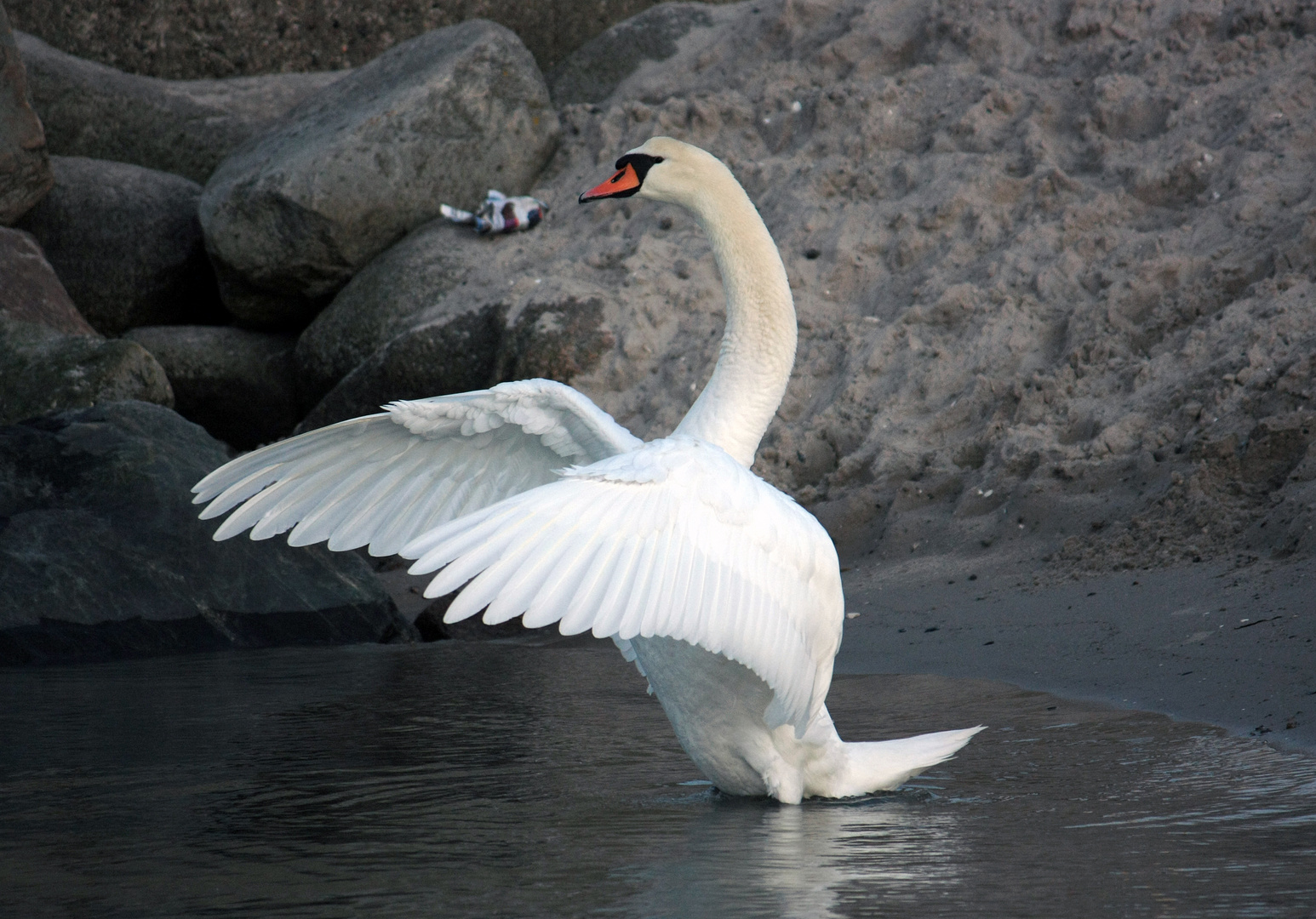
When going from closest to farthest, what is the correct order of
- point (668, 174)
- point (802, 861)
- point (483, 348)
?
point (802, 861) → point (668, 174) → point (483, 348)

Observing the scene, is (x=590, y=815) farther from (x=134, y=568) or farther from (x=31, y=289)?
(x=31, y=289)

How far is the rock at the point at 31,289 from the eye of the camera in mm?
10070

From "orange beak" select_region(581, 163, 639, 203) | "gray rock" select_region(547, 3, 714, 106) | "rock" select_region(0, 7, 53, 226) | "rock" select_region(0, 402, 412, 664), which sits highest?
"gray rock" select_region(547, 3, 714, 106)

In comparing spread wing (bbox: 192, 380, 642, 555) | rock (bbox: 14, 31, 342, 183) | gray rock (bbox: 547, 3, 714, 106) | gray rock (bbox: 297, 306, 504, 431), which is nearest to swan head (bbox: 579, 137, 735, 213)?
spread wing (bbox: 192, 380, 642, 555)

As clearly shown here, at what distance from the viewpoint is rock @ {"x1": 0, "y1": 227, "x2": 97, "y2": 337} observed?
10.1 m

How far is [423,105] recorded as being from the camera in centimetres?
1062

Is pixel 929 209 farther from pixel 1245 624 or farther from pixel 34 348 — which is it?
A: pixel 34 348

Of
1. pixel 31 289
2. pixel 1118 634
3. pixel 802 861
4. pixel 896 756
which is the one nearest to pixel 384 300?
pixel 31 289

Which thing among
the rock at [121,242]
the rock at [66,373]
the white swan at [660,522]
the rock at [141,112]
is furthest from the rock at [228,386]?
the white swan at [660,522]

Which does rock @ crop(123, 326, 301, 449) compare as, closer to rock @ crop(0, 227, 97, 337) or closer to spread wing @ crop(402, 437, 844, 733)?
rock @ crop(0, 227, 97, 337)

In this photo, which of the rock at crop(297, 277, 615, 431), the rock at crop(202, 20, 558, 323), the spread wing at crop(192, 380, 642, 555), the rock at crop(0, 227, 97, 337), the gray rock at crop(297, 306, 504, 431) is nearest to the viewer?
the spread wing at crop(192, 380, 642, 555)

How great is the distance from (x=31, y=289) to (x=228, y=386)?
1.44 m

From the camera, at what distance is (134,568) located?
6742 mm

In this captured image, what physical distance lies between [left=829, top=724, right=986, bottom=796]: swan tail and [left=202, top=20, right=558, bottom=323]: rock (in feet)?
24.7
